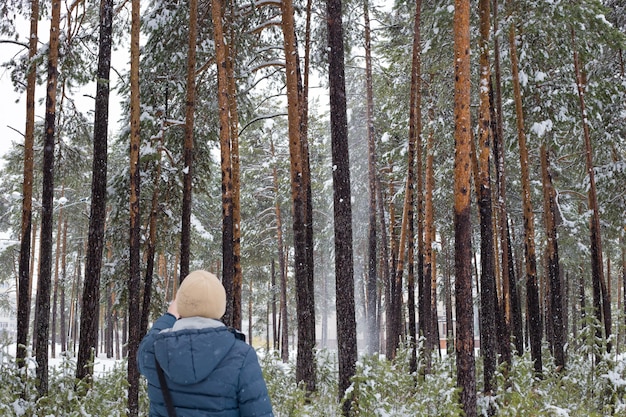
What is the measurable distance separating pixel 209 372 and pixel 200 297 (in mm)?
355

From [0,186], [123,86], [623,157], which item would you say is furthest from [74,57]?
[0,186]

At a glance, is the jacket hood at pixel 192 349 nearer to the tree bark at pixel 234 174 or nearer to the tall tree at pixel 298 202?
the tall tree at pixel 298 202

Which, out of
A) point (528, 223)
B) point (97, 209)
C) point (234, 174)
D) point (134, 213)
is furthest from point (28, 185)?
point (528, 223)

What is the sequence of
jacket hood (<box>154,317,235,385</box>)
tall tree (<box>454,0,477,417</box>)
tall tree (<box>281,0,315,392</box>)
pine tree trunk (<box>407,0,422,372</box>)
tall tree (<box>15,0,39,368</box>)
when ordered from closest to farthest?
1. jacket hood (<box>154,317,235,385</box>)
2. tall tree (<box>454,0,477,417</box>)
3. tall tree (<box>15,0,39,368</box>)
4. tall tree (<box>281,0,315,392</box>)
5. pine tree trunk (<box>407,0,422,372</box>)

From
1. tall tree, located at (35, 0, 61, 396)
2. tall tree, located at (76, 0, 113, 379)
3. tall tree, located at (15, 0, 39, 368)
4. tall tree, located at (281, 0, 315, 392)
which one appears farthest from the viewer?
tall tree, located at (281, 0, 315, 392)

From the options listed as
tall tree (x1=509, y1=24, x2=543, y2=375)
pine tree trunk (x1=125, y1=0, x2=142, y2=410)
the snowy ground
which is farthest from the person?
tall tree (x1=509, y1=24, x2=543, y2=375)

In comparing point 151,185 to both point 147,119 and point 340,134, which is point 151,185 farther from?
point 340,134

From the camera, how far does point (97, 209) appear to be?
988cm

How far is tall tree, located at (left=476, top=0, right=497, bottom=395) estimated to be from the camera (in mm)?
9164

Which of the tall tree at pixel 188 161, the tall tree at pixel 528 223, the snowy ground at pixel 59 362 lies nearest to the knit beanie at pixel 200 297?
the snowy ground at pixel 59 362

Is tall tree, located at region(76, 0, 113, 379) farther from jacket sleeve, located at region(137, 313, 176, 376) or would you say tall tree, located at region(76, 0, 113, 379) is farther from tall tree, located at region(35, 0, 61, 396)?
jacket sleeve, located at region(137, 313, 176, 376)

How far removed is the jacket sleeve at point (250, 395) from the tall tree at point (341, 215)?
5.93 metres

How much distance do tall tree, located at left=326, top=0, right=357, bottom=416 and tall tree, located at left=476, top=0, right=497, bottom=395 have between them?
241 centimetres

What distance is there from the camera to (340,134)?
28.9 ft
